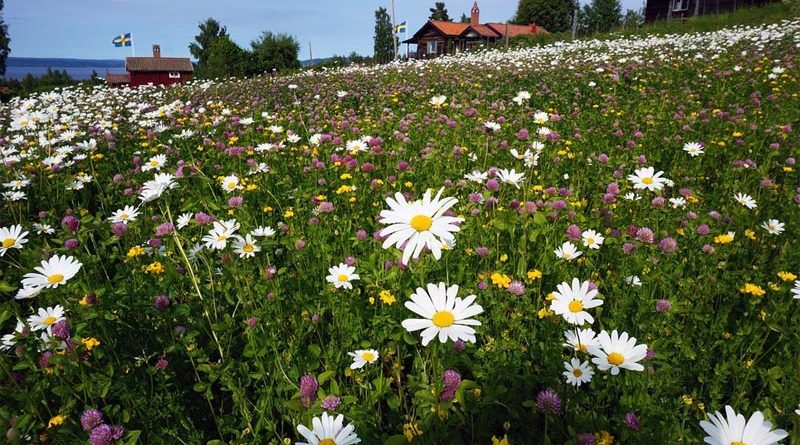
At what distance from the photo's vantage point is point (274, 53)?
31250mm

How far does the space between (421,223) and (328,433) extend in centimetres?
60

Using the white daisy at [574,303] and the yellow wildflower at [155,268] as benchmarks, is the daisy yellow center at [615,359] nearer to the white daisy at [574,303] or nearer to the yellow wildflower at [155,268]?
the white daisy at [574,303]

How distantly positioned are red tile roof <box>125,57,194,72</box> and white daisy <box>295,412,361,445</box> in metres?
37.3

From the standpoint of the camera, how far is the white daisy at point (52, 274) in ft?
5.21

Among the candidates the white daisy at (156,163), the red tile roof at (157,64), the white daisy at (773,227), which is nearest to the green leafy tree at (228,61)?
the red tile roof at (157,64)

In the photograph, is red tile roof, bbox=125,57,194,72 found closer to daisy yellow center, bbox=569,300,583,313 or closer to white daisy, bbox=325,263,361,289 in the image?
white daisy, bbox=325,263,361,289

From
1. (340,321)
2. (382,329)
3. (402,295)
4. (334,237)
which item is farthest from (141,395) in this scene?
(334,237)

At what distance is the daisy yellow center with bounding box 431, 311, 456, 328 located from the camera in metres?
1.12

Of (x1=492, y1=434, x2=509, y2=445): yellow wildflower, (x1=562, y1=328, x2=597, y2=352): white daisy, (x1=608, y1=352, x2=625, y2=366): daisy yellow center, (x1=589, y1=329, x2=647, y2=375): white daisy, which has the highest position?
(x1=589, y1=329, x2=647, y2=375): white daisy

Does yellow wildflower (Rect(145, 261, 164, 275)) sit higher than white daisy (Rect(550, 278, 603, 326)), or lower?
lower

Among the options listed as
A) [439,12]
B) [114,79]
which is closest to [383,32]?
[439,12]

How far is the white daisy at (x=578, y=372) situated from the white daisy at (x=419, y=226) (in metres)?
0.63

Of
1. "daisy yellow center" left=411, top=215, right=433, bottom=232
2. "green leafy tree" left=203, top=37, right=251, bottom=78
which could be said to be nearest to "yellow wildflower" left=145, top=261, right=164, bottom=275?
"daisy yellow center" left=411, top=215, right=433, bottom=232

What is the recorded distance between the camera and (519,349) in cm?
179
